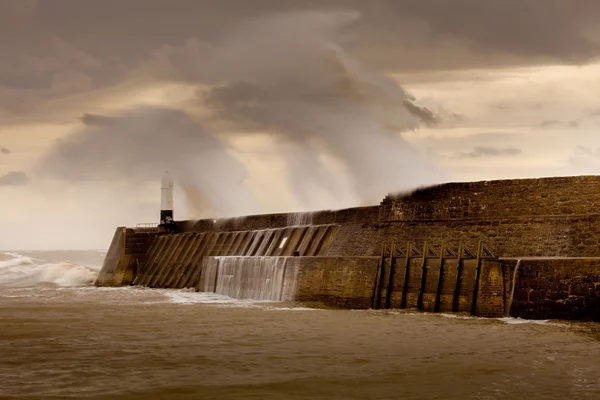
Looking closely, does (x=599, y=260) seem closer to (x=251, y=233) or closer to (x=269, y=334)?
(x=269, y=334)

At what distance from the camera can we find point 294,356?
49.7 feet

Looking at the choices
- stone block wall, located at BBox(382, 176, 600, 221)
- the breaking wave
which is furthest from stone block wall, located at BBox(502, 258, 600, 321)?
the breaking wave

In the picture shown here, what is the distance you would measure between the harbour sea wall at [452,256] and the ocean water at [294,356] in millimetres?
638

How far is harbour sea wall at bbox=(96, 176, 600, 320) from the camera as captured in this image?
1923 centimetres

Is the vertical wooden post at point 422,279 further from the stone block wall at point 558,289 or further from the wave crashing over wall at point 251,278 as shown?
the wave crashing over wall at point 251,278

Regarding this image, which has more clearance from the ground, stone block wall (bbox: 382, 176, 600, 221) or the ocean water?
stone block wall (bbox: 382, 176, 600, 221)

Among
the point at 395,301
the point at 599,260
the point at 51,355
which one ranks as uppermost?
the point at 599,260

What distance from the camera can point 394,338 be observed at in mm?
17047

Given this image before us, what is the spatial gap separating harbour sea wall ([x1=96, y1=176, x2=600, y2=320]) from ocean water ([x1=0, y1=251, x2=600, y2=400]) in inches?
25.1

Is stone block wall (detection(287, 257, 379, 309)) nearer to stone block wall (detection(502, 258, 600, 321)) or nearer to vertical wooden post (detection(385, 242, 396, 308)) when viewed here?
vertical wooden post (detection(385, 242, 396, 308))

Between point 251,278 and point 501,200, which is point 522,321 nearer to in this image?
point 501,200

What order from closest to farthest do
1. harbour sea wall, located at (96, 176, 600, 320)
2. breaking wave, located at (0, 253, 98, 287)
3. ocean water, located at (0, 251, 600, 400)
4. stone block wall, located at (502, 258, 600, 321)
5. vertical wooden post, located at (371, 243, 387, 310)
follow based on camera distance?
ocean water, located at (0, 251, 600, 400) < stone block wall, located at (502, 258, 600, 321) < harbour sea wall, located at (96, 176, 600, 320) < vertical wooden post, located at (371, 243, 387, 310) < breaking wave, located at (0, 253, 98, 287)

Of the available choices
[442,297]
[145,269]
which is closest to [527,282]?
[442,297]

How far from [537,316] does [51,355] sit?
9582 mm
